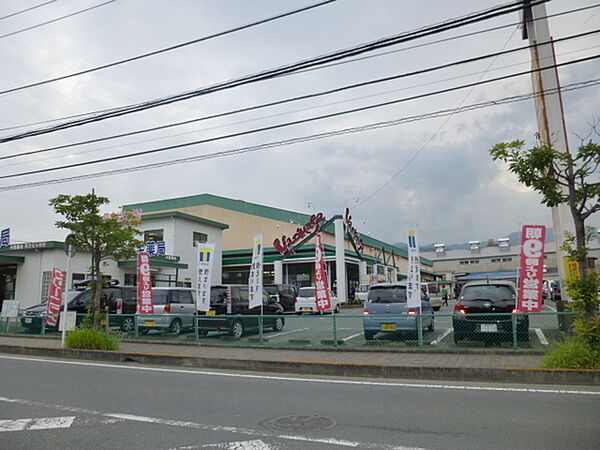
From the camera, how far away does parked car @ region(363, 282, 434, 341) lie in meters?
11.0

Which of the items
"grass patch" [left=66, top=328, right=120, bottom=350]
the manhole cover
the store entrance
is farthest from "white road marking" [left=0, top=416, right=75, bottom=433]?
the store entrance

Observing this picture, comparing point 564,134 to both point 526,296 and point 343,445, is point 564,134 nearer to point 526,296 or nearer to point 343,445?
point 526,296

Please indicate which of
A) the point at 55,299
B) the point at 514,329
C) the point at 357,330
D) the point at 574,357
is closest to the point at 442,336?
the point at 357,330

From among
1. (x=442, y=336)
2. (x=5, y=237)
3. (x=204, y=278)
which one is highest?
(x=5, y=237)

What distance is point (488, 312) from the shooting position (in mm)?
11047

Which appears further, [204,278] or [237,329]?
[204,278]

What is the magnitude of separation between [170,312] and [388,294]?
7697 millimetres

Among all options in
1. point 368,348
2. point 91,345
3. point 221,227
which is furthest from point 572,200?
point 221,227

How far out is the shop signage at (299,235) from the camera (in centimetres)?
3728

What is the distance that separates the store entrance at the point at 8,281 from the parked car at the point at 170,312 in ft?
52.6

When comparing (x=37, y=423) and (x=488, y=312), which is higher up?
(x=488, y=312)

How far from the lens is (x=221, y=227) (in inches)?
1506

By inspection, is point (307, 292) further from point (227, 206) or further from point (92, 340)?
point (227, 206)

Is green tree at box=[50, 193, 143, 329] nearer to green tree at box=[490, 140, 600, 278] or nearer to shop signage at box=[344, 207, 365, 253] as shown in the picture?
green tree at box=[490, 140, 600, 278]
